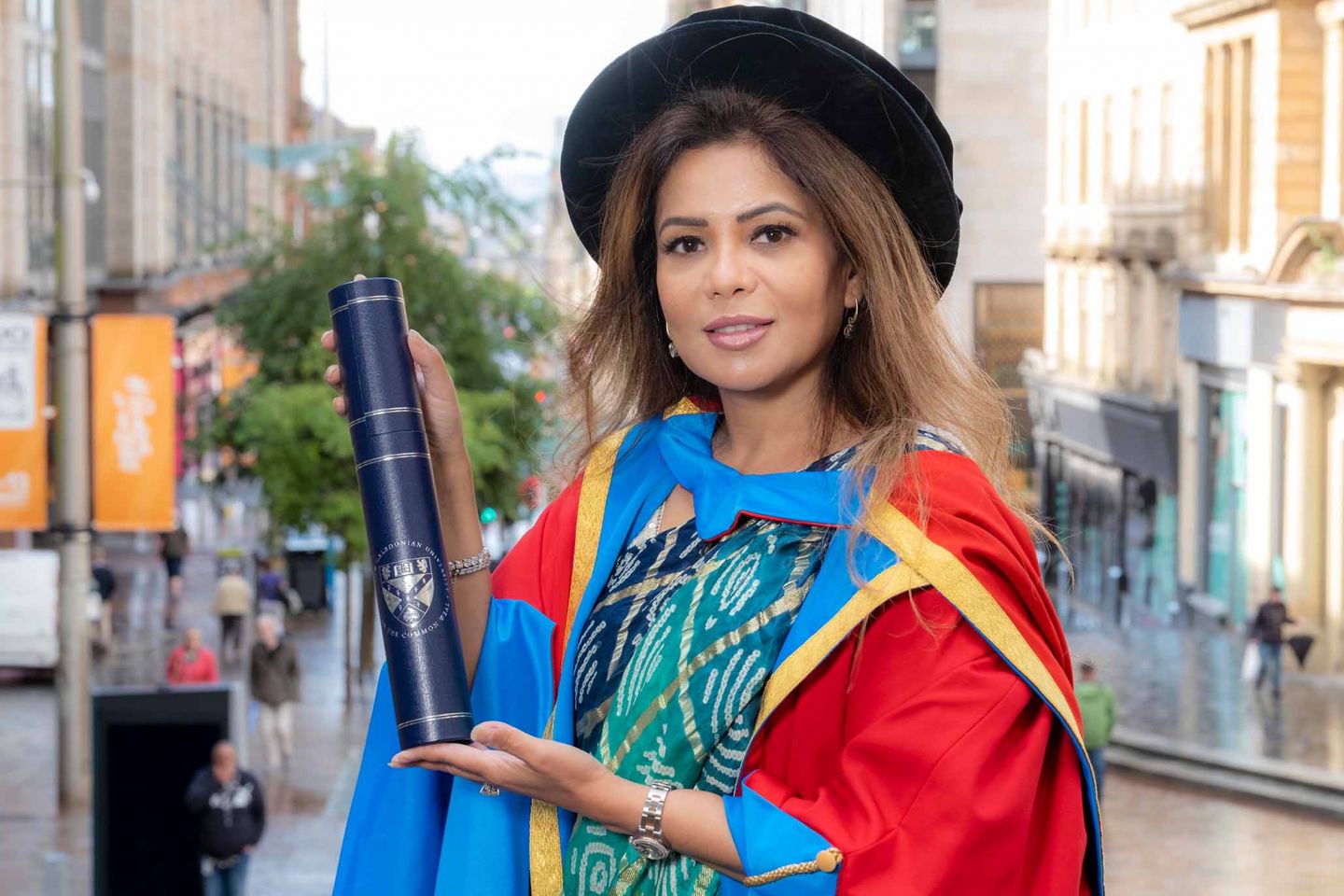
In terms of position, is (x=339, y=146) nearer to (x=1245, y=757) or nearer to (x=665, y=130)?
(x=1245, y=757)

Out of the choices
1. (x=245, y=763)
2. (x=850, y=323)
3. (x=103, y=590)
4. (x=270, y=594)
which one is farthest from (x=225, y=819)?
(x=270, y=594)

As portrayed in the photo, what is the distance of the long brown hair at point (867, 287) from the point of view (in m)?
2.78

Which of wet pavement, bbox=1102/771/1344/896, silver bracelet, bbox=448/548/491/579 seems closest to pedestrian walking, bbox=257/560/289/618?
wet pavement, bbox=1102/771/1344/896

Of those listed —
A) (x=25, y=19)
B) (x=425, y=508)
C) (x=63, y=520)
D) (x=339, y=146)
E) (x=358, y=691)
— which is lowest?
(x=358, y=691)

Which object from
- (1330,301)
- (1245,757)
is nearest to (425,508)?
(1245,757)

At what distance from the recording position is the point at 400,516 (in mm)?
2723

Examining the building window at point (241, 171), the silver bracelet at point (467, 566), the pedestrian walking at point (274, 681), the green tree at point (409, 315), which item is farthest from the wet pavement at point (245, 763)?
the building window at point (241, 171)

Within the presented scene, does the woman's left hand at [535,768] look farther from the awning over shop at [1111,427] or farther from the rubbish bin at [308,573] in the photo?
the awning over shop at [1111,427]

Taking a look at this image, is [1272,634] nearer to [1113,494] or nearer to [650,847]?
[1113,494]

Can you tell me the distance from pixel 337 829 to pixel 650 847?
543 inches

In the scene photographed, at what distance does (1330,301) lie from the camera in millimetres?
26188

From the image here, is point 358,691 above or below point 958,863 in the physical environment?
below

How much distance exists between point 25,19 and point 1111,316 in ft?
68.8

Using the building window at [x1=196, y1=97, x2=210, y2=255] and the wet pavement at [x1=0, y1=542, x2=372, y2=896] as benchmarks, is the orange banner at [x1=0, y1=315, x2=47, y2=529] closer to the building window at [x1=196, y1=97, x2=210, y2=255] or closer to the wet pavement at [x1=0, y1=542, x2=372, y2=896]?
the wet pavement at [x1=0, y1=542, x2=372, y2=896]
